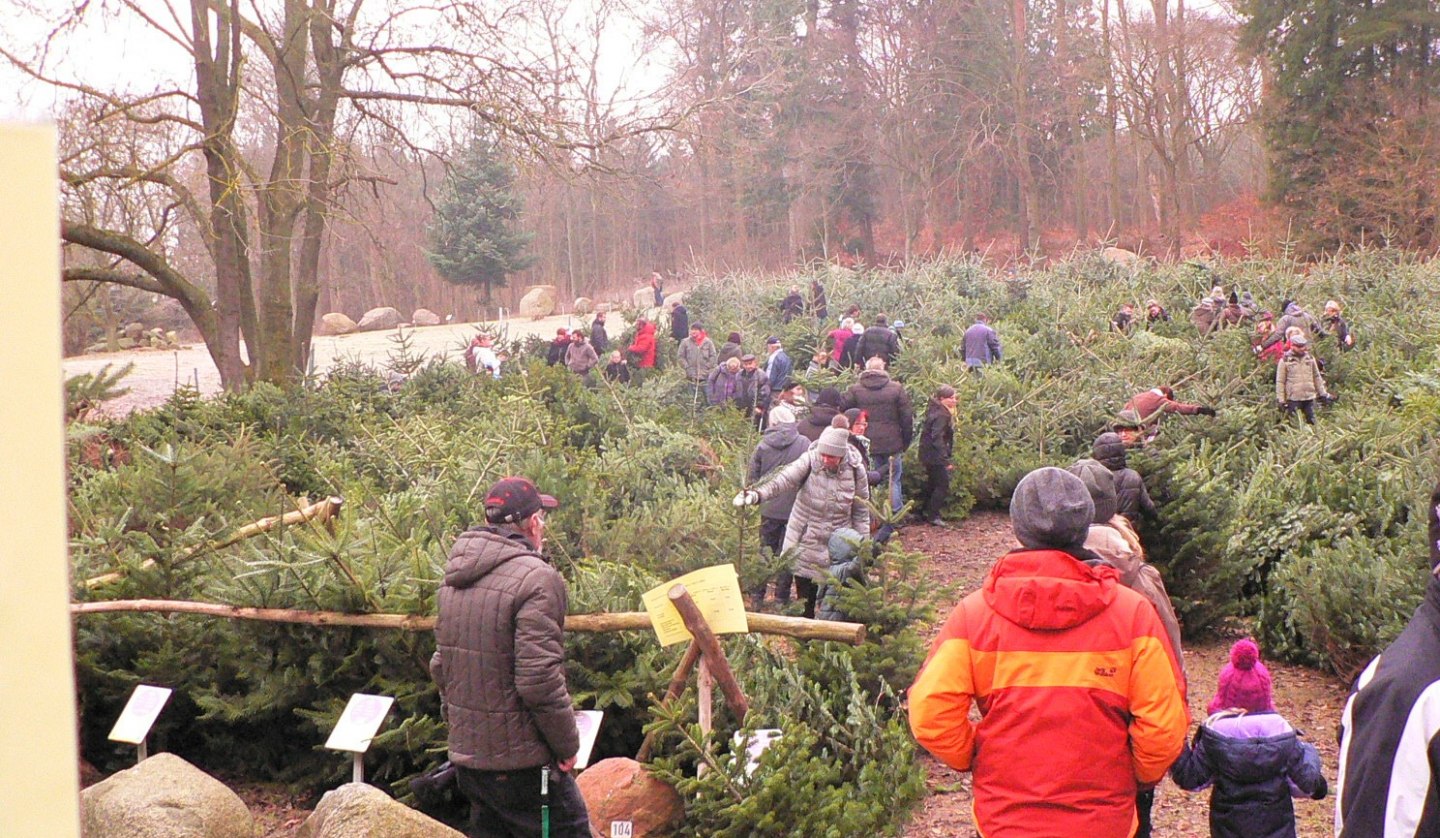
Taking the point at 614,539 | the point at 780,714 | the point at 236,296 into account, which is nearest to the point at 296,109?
the point at 236,296

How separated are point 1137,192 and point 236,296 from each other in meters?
40.4

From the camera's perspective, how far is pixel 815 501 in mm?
8250

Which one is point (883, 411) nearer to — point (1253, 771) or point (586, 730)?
point (586, 730)

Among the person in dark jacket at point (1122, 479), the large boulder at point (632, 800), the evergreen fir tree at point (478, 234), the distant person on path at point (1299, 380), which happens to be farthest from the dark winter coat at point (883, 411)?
the evergreen fir tree at point (478, 234)

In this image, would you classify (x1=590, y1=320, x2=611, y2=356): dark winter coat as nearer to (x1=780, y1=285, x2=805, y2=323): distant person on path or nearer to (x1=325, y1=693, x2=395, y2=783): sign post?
(x1=780, y1=285, x2=805, y2=323): distant person on path

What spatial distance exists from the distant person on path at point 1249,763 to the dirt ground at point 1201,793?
164 centimetres

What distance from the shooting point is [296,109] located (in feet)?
60.2

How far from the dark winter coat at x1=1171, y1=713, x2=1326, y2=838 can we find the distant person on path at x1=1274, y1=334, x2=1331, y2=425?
1177cm

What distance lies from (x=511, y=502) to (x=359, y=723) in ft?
5.00

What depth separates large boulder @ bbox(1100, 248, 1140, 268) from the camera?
30.0 m

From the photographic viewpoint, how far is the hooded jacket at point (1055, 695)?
3186 mm

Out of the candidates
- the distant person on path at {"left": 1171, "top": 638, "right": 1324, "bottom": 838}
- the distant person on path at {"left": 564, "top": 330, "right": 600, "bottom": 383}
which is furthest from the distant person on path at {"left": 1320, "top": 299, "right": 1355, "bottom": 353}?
the distant person on path at {"left": 1171, "top": 638, "right": 1324, "bottom": 838}

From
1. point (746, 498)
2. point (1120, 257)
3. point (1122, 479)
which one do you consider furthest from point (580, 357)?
point (1120, 257)

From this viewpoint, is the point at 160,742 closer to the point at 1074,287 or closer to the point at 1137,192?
the point at 1074,287
